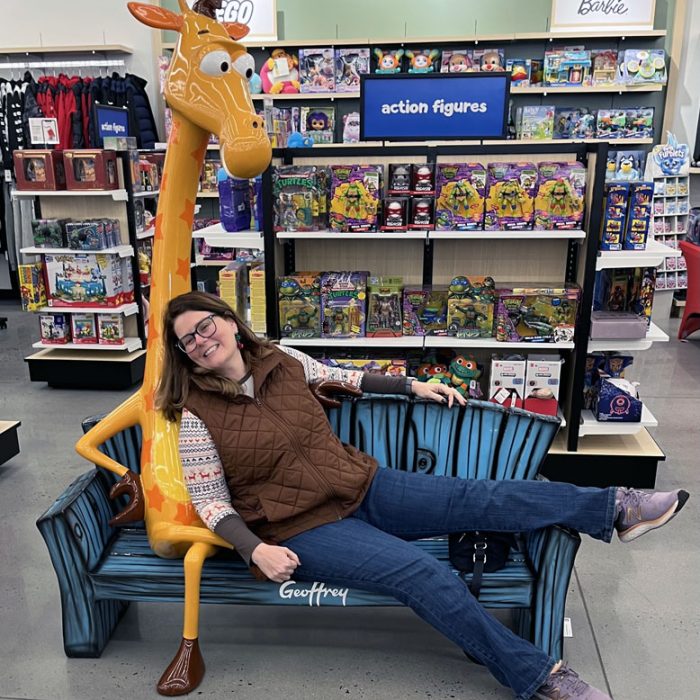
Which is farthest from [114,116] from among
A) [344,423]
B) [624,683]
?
[624,683]

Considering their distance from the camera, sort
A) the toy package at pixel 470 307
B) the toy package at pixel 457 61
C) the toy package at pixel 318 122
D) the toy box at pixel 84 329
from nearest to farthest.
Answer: the toy package at pixel 470 307, the toy box at pixel 84 329, the toy package at pixel 457 61, the toy package at pixel 318 122

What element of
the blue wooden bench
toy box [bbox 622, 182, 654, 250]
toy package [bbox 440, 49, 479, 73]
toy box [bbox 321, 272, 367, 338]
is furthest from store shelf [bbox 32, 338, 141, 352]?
toy package [bbox 440, 49, 479, 73]

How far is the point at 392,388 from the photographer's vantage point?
2.52m

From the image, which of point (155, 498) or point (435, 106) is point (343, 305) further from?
point (155, 498)

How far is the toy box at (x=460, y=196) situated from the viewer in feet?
10.6

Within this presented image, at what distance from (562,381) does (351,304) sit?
117 cm

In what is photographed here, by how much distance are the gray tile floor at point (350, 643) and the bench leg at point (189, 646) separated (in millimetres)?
62

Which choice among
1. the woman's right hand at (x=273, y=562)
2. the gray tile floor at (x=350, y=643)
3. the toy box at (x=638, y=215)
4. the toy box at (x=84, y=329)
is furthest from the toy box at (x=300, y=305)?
the toy box at (x=84, y=329)

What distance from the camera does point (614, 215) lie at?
323 centimetres

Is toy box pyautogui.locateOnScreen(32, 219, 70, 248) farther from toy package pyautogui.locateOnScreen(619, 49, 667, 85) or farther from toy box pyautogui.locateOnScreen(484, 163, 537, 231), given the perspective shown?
toy package pyautogui.locateOnScreen(619, 49, 667, 85)

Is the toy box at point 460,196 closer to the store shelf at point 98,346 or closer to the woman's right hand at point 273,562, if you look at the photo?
the woman's right hand at point 273,562

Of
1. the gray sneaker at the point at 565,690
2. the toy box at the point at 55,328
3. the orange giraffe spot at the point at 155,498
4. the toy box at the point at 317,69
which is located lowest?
the gray sneaker at the point at 565,690

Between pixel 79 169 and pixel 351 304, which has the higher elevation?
pixel 79 169

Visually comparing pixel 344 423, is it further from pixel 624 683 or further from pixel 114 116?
pixel 114 116
